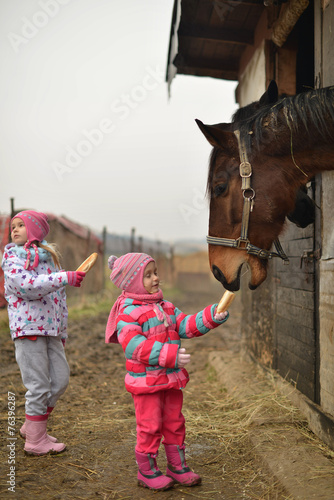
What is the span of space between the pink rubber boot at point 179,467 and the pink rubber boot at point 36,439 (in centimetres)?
85

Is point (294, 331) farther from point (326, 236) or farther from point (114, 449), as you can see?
point (114, 449)

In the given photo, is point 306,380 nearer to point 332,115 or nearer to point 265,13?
point 332,115


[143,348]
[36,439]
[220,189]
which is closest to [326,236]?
[220,189]

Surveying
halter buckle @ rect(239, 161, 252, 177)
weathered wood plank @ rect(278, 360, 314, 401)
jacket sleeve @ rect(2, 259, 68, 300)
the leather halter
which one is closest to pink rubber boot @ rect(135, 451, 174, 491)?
jacket sleeve @ rect(2, 259, 68, 300)

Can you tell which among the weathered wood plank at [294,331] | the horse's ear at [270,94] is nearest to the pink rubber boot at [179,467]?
the weathered wood plank at [294,331]

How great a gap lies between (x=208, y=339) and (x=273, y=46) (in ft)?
16.1

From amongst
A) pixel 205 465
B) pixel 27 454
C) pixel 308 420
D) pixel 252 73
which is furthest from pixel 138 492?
pixel 252 73

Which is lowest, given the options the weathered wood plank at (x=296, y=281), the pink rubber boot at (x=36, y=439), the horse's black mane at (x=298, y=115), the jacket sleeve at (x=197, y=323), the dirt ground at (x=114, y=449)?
the dirt ground at (x=114, y=449)

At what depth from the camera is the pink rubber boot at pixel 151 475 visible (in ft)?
6.97

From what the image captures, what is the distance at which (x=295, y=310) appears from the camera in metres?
3.24

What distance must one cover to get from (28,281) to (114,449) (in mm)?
1233

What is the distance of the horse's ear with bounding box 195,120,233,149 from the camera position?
2.18 m

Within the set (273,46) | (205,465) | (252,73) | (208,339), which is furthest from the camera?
(208,339)

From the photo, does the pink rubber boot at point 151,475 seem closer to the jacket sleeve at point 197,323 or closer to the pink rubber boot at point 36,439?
the jacket sleeve at point 197,323
